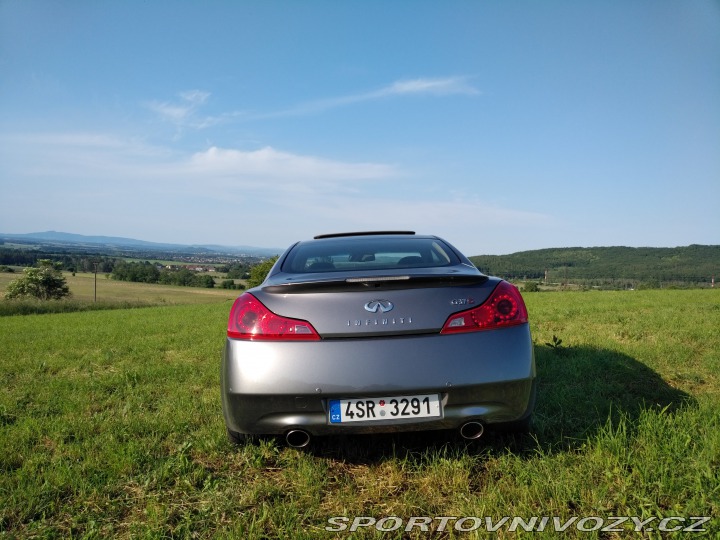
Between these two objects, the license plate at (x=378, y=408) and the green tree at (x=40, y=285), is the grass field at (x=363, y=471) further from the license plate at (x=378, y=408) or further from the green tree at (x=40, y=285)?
the green tree at (x=40, y=285)

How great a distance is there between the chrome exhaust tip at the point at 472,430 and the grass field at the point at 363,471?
0.23 meters

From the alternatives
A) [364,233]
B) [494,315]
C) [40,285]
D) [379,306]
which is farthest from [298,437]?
[40,285]

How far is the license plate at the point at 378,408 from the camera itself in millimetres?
2604

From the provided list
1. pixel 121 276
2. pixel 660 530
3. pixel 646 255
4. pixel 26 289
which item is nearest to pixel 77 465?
pixel 660 530

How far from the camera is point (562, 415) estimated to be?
145 inches

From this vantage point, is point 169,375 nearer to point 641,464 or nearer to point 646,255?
point 641,464

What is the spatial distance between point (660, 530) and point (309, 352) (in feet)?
5.88

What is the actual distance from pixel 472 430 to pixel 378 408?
1.85 ft

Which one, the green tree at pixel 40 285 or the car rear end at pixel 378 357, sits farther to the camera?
the green tree at pixel 40 285

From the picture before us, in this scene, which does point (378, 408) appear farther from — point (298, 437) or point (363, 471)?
point (363, 471)

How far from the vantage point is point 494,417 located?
268 centimetres

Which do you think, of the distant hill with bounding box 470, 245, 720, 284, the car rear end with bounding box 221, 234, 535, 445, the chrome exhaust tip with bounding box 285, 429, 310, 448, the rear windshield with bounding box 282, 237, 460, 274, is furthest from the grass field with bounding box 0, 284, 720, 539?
the distant hill with bounding box 470, 245, 720, 284

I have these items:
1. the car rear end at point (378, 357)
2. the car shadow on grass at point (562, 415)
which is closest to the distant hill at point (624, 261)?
the car shadow on grass at point (562, 415)

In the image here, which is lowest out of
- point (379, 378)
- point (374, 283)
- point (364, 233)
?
point (379, 378)
